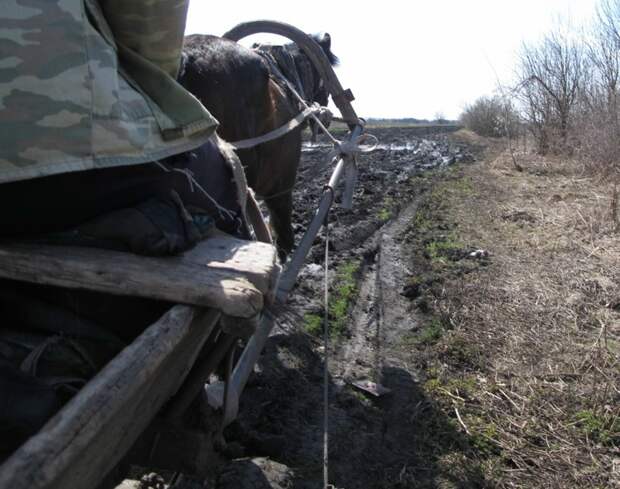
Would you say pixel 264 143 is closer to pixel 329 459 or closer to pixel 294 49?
pixel 294 49

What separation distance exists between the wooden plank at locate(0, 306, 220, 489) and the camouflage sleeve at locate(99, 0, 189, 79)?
0.73 metres

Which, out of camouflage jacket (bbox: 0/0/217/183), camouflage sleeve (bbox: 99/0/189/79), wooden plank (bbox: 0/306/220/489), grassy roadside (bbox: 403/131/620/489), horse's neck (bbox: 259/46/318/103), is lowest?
grassy roadside (bbox: 403/131/620/489)

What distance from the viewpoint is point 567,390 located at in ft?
11.5

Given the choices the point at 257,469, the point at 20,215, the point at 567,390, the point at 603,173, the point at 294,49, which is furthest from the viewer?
the point at 603,173

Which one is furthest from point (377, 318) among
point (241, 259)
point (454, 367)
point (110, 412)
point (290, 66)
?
point (110, 412)

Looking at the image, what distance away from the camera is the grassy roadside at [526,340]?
3002mm

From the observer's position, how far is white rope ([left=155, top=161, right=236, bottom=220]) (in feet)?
5.26

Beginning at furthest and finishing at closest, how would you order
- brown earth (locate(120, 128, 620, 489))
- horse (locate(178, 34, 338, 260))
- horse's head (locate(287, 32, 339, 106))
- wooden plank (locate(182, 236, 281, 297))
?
horse's head (locate(287, 32, 339, 106)), horse (locate(178, 34, 338, 260)), brown earth (locate(120, 128, 620, 489)), wooden plank (locate(182, 236, 281, 297))

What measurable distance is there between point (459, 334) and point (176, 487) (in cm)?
251

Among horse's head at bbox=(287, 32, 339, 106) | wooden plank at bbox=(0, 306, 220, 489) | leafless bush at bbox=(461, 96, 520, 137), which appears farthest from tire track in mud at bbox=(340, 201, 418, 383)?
leafless bush at bbox=(461, 96, 520, 137)

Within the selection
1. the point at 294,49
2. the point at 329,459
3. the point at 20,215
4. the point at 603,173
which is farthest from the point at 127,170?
the point at 603,173

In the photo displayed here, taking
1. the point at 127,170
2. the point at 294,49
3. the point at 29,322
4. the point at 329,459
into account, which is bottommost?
the point at 329,459

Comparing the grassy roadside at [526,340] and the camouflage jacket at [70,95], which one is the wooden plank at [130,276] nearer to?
the camouflage jacket at [70,95]

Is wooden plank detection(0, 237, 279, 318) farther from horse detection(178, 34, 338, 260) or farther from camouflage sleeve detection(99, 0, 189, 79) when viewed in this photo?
horse detection(178, 34, 338, 260)
